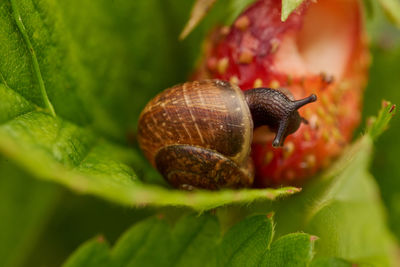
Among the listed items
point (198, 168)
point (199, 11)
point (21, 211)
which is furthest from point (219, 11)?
point (21, 211)

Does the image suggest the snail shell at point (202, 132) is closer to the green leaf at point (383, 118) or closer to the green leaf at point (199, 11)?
the green leaf at point (199, 11)

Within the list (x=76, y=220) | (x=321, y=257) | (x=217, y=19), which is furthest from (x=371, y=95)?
(x=76, y=220)

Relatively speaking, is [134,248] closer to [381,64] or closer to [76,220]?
[76,220]

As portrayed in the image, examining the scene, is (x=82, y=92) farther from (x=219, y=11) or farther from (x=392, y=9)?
(x=392, y=9)

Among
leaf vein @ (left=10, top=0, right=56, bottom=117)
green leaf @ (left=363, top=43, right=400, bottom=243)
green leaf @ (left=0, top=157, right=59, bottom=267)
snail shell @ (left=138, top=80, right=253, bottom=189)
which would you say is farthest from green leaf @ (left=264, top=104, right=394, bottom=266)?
green leaf @ (left=0, top=157, right=59, bottom=267)

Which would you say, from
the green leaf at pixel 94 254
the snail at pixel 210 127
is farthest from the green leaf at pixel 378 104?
the green leaf at pixel 94 254

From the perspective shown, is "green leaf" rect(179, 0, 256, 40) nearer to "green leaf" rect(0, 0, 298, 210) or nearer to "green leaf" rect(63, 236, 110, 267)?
"green leaf" rect(0, 0, 298, 210)
